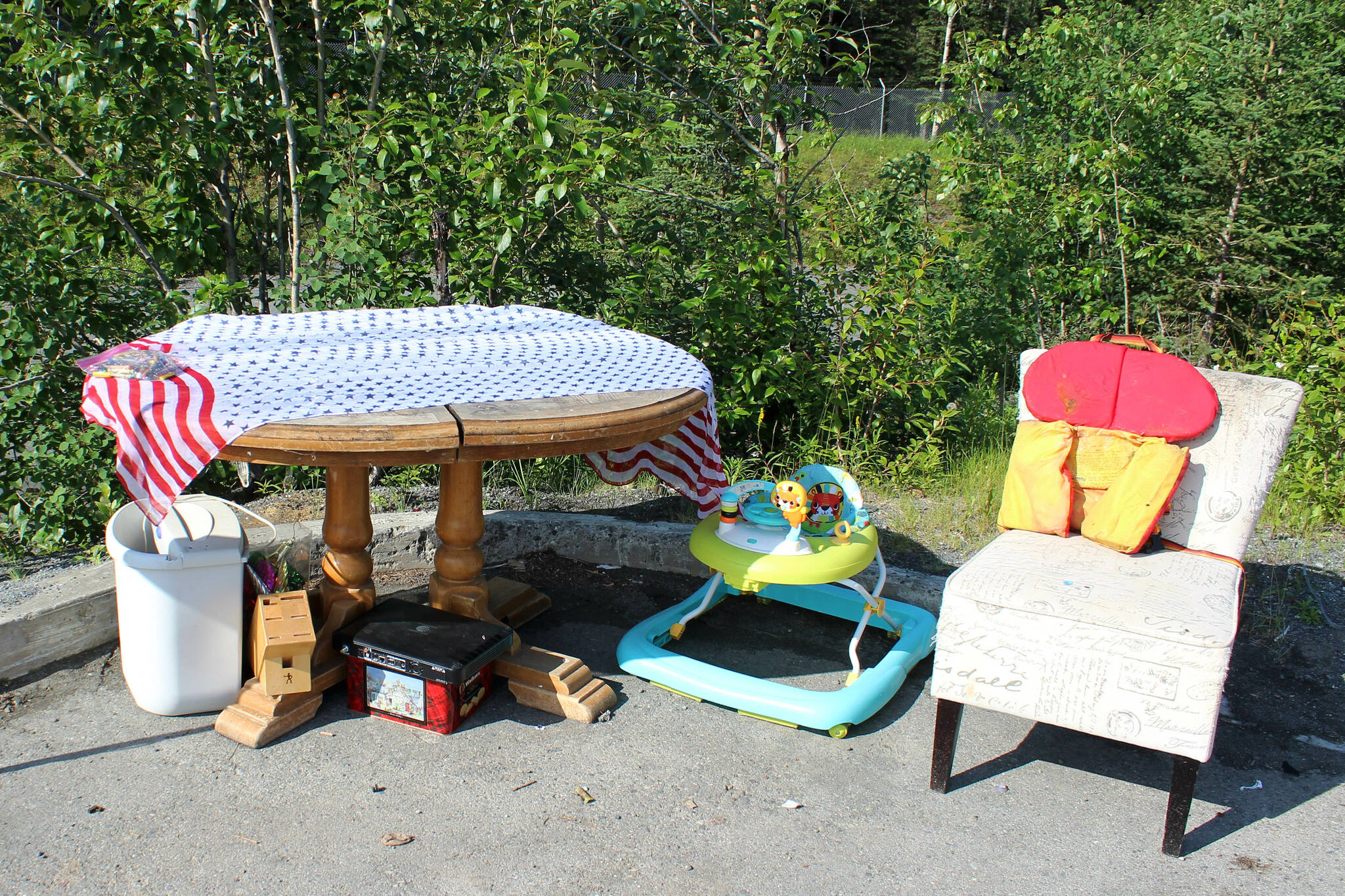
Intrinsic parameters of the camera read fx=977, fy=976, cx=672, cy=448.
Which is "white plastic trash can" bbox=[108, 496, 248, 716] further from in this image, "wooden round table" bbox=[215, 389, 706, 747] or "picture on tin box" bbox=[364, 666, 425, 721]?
"picture on tin box" bbox=[364, 666, 425, 721]

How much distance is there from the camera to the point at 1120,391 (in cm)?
311

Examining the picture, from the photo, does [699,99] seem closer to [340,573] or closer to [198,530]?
[340,573]

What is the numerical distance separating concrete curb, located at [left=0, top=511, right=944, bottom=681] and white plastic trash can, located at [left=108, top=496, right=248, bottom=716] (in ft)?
1.37

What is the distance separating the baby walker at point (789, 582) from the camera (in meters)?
3.02

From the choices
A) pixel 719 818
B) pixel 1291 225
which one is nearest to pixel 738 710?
pixel 719 818

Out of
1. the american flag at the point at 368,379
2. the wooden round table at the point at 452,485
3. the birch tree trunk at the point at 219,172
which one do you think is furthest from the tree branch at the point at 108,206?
the wooden round table at the point at 452,485

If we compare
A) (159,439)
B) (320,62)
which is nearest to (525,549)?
(159,439)

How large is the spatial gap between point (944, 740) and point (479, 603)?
1.55 meters

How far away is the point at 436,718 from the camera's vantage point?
9.51 feet

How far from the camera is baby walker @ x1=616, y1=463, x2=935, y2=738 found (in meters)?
3.02

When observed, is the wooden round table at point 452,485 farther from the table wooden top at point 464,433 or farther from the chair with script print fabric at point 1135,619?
the chair with script print fabric at point 1135,619

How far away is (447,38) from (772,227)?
174cm

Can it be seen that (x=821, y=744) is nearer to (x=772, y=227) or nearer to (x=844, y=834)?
(x=844, y=834)

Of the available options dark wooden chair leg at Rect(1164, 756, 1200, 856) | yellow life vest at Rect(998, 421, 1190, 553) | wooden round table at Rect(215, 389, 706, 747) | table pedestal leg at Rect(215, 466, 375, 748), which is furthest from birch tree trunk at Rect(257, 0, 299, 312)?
dark wooden chair leg at Rect(1164, 756, 1200, 856)
